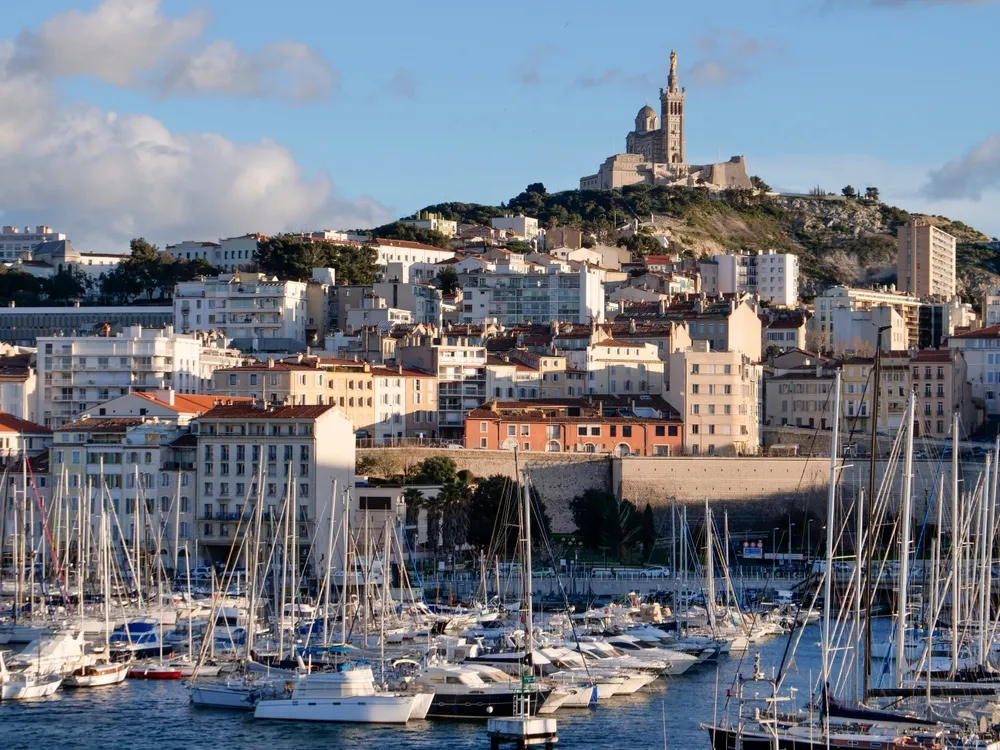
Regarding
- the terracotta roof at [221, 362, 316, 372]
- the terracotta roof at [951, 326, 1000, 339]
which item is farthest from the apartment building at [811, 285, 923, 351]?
the terracotta roof at [221, 362, 316, 372]

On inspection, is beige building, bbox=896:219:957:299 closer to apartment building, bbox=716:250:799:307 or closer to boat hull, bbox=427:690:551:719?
apartment building, bbox=716:250:799:307

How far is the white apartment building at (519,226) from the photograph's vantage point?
13662 centimetres

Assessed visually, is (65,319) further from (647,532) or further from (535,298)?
(647,532)

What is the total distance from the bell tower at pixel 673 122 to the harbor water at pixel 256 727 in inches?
4892

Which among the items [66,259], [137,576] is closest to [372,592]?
[137,576]

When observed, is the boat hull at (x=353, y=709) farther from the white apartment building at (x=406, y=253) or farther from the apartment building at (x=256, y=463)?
the white apartment building at (x=406, y=253)

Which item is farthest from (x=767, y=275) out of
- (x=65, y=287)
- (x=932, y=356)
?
(x=65, y=287)

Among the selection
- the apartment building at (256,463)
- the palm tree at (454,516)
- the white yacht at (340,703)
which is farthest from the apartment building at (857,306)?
the white yacht at (340,703)

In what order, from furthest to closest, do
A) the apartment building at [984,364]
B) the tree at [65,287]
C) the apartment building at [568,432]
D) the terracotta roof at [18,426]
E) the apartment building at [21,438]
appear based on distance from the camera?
1. the tree at [65,287]
2. the apartment building at [984,364]
3. the apartment building at [568,432]
4. the terracotta roof at [18,426]
5. the apartment building at [21,438]

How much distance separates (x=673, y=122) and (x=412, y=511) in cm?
10573

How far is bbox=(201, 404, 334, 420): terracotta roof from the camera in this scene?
67.5 m

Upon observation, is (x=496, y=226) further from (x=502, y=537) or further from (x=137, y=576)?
(x=137, y=576)

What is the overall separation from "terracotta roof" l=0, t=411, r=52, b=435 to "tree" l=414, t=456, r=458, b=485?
14313 millimetres


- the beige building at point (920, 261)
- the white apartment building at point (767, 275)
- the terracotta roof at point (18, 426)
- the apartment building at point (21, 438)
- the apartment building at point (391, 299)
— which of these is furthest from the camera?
the beige building at point (920, 261)
